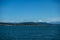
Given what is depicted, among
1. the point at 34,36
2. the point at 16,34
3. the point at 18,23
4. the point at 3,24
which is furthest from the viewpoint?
the point at 34,36

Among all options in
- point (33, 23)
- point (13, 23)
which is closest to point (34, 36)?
point (33, 23)

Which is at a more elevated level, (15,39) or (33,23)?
(33,23)

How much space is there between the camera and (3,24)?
1.76 meters

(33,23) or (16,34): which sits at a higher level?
(33,23)

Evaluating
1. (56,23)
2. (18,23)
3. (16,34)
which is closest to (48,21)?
(56,23)

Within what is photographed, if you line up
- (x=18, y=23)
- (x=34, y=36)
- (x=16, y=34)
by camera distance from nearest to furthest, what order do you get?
1. (x=18, y=23)
2. (x=16, y=34)
3. (x=34, y=36)

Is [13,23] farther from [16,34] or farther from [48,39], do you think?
[48,39]

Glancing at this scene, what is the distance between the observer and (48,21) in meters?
1.83

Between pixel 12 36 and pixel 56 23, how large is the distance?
81 cm

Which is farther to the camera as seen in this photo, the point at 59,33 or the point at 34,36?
the point at 34,36

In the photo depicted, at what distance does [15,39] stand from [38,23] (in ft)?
1.76

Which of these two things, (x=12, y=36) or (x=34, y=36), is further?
(x=34, y=36)

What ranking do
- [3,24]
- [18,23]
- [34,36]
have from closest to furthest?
[3,24], [18,23], [34,36]

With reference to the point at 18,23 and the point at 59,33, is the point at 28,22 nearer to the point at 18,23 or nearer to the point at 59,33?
the point at 18,23
